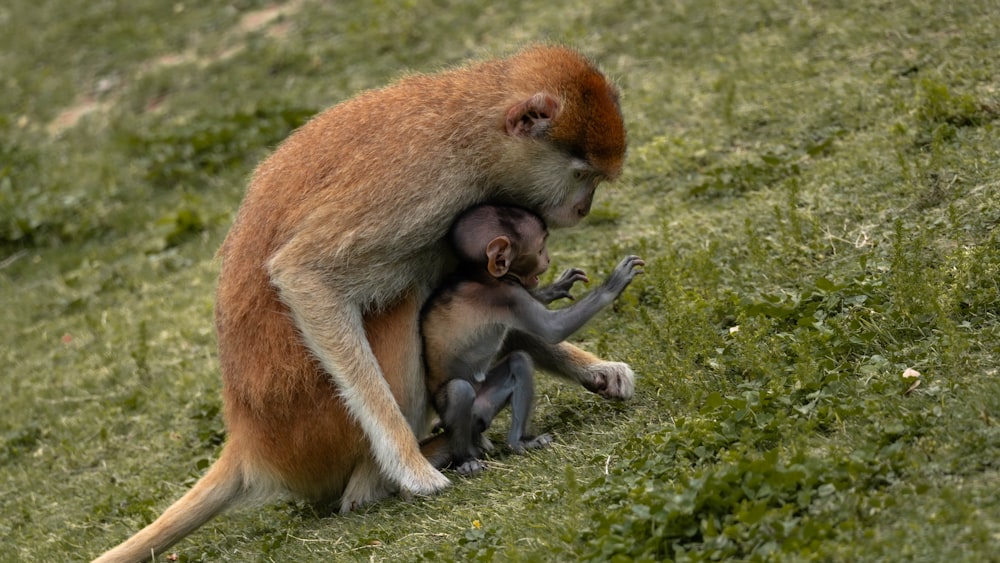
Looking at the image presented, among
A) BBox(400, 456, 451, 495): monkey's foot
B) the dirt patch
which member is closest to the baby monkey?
BBox(400, 456, 451, 495): monkey's foot

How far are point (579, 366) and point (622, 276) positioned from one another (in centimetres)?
59

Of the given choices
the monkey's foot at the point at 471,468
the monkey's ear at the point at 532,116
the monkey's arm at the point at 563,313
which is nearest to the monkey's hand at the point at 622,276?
the monkey's arm at the point at 563,313

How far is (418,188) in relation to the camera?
4.98 metres

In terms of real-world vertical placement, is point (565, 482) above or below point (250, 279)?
below

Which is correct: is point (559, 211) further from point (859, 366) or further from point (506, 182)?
point (859, 366)

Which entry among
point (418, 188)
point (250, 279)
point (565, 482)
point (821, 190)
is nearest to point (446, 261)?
point (418, 188)

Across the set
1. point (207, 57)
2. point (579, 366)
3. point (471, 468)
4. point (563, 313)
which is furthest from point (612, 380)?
point (207, 57)

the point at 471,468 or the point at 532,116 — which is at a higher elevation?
the point at 532,116

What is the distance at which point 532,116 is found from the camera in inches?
202

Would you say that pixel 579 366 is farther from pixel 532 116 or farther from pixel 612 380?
pixel 532 116

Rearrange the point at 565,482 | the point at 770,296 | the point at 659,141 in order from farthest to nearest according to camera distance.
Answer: the point at 659,141, the point at 770,296, the point at 565,482

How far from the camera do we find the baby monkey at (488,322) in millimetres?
5086

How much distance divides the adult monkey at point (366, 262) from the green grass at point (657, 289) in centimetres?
31

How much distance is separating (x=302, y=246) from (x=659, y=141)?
3.42m
